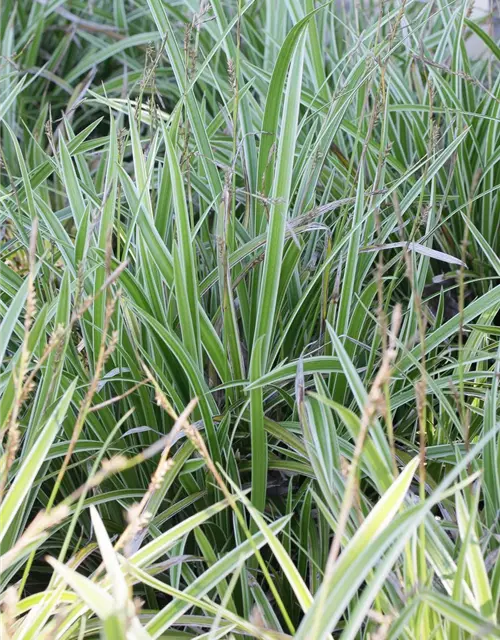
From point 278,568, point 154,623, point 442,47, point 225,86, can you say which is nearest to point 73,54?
point 225,86

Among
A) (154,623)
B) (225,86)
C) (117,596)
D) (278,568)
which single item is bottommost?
(278,568)

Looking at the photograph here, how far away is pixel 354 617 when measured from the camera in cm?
65

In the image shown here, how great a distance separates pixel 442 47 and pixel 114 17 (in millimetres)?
971

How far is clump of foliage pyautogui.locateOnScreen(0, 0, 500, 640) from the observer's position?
0.71 metres

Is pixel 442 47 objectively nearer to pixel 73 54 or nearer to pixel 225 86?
pixel 225 86

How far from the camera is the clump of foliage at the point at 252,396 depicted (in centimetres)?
71

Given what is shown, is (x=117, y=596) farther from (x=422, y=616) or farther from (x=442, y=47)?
(x=442, y=47)

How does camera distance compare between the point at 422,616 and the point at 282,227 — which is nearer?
the point at 422,616

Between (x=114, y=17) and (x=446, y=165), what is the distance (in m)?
1.11

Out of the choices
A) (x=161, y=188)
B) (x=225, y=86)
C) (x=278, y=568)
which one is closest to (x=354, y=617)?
(x=278, y=568)

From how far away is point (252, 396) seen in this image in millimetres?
909

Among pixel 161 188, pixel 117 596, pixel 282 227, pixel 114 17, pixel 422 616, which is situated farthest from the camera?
pixel 114 17

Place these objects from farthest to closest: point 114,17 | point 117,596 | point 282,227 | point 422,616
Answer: point 114,17 < point 282,227 < point 422,616 < point 117,596

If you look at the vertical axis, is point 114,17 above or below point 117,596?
above
